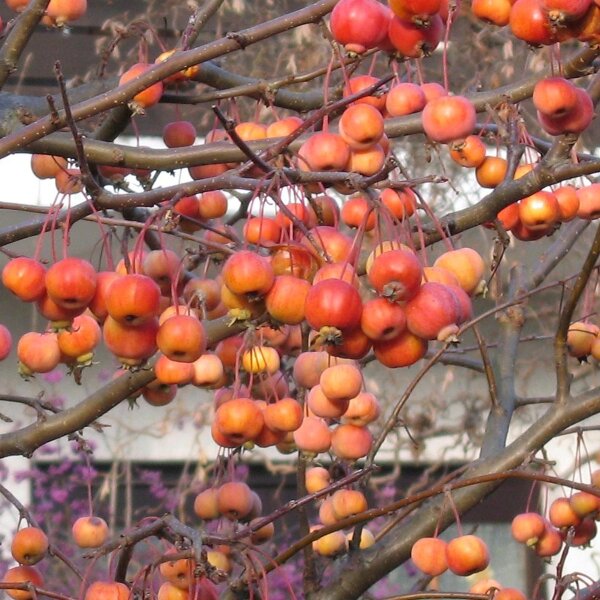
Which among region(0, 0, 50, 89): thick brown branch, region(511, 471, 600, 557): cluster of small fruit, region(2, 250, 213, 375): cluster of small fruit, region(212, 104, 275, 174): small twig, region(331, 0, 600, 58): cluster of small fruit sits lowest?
region(511, 471, 600, 557): cluster of small fruit

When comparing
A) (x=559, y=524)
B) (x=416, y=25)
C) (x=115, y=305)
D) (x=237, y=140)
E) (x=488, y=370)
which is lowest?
(x=559, y=524)

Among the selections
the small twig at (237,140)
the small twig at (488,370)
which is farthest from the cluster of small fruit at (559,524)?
the small twig at (237,140)

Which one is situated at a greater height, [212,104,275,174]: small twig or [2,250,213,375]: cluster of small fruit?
[212,104,275,174]: small twig

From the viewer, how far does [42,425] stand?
2078 millimetres

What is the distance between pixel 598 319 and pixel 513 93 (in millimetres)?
2951

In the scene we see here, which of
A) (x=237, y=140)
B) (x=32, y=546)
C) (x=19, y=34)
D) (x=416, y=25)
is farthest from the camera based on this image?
(x=32, y=546)

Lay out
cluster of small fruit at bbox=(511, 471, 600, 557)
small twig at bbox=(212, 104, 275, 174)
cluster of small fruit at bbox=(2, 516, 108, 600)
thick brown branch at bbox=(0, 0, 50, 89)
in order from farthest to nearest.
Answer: cluster of small fruit at bbox=(511, 471, 600, 557) → cluster of small fruit at bbox=(2, 516, 108, 600) → thick brown branch at bbox=(0, 0, 50, 89) → small twig at bbox=(212, 104, 275, 174)

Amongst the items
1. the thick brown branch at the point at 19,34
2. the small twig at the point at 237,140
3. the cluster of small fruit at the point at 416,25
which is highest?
the thick brown branch at the point at 19,34

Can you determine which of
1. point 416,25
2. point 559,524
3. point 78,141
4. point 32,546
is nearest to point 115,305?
point 78,141

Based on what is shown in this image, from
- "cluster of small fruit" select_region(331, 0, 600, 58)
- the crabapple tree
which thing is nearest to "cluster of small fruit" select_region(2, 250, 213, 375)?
the crabapple tree

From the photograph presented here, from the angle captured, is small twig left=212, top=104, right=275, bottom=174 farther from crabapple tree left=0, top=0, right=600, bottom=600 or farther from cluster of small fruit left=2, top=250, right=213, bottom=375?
cluster of small fruit left=2, top=250, right=213, bottom=375

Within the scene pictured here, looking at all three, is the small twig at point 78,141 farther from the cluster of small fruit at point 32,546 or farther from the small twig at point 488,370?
the small twig at point 488,370

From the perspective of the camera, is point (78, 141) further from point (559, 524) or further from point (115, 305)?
point (559, 524)

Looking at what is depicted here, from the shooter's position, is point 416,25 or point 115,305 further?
point 416,25
